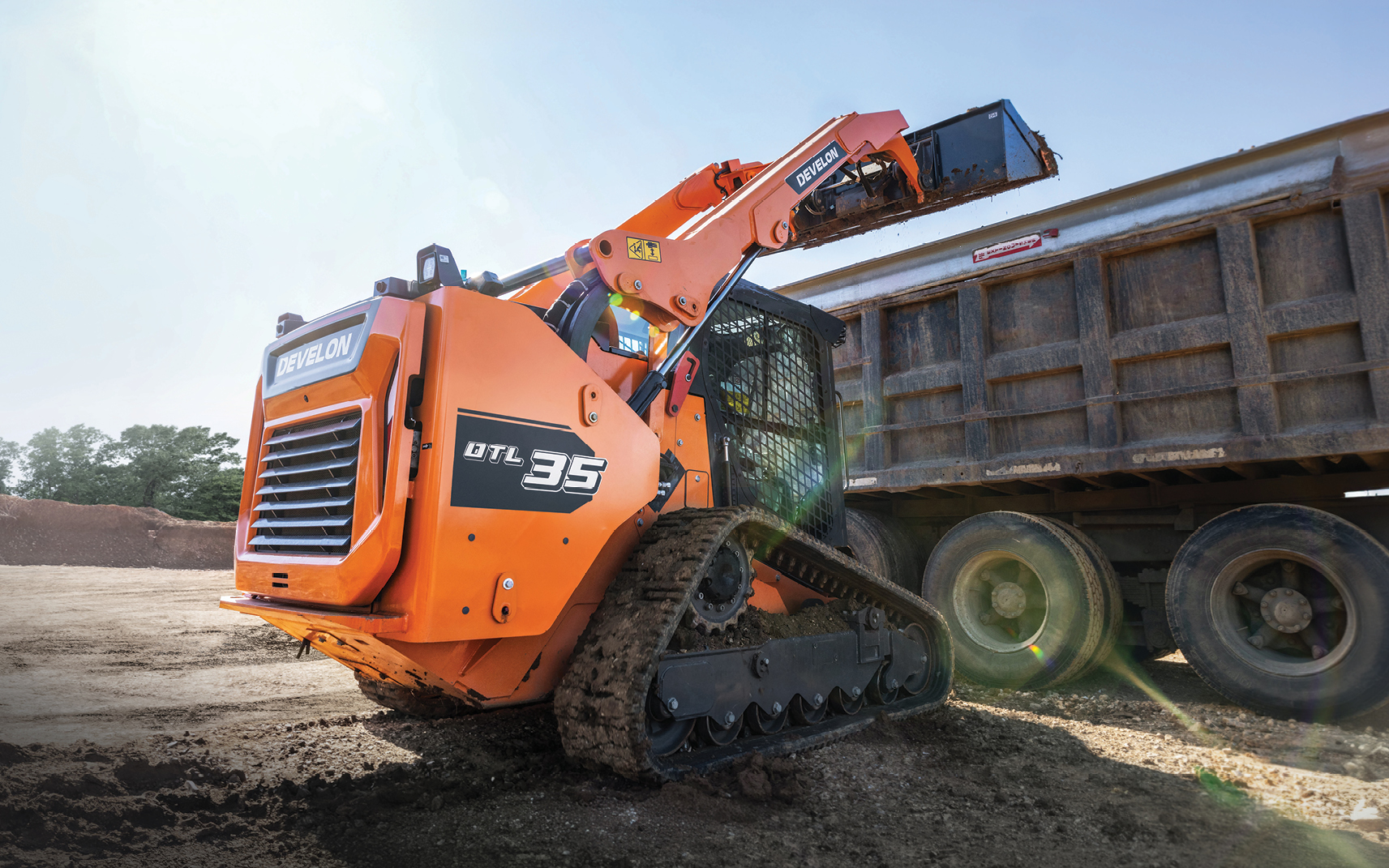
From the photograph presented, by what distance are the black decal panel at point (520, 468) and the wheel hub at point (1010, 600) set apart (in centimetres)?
352

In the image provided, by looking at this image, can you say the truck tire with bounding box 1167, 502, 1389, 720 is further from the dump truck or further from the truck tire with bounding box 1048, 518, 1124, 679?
the truck tire with bounding box 1048, 518, 1124, 679

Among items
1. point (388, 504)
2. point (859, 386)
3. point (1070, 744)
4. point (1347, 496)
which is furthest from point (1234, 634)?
point (388, 504)

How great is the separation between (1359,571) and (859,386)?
11.1 feet

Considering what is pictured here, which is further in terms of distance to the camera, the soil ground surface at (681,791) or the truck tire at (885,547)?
the truck tire at (885,547)

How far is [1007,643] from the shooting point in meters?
5.43

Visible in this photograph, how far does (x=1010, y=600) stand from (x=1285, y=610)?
5.03 ft

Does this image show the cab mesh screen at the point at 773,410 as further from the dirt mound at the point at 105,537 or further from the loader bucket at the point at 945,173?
the dirt mound at the point at 105,537

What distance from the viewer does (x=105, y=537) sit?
78.1 ft

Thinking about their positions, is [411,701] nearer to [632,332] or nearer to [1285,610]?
[632,332]

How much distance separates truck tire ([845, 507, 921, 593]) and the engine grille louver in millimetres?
4066

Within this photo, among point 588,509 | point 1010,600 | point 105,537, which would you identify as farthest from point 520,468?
point 105,537

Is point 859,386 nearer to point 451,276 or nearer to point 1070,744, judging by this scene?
point 1070,744

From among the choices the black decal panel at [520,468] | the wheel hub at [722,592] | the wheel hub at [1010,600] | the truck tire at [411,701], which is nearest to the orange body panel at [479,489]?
the black decal panel at [520,468]

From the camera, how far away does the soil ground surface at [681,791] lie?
258 centimetres
